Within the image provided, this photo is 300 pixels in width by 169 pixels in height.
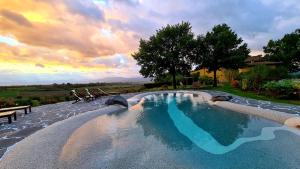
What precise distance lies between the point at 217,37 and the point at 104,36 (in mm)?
12319

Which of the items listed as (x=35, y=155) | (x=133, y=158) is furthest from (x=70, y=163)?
(x=133, y=158)

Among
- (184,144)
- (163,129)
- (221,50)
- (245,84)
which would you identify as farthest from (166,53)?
(184,144)

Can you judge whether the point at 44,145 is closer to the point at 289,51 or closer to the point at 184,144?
the point at 184,144

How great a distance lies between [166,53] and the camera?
2686 cm

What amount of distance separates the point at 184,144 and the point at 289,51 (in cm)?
3623

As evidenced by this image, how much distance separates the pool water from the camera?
5.50 metres

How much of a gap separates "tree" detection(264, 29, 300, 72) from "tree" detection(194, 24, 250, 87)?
1284 centimetres

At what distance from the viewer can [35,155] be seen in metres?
5.13

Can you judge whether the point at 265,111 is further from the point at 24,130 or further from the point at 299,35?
the point at 299,35

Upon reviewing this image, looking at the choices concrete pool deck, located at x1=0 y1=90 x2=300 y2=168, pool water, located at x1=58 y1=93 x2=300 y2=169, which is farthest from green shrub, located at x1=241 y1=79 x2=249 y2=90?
concrete pool deck, located at x1=0 y1=90 x2=300 y2=168

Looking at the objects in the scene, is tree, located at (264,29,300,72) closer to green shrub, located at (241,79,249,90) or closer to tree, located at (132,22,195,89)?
tree, located at (132,22,195,89)

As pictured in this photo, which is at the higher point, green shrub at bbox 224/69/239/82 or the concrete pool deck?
green shrub at bbox 224/69/239/82

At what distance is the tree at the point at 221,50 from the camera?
25.2 metres

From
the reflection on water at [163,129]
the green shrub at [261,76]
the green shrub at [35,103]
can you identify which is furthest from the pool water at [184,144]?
the green shrub at [261,76]
